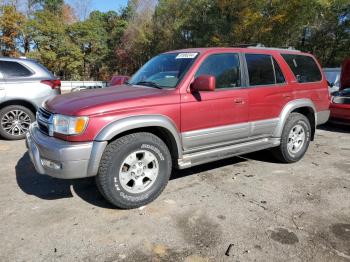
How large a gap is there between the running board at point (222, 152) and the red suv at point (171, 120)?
0.01m

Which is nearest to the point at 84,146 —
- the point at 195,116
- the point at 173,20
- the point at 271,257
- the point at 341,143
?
the point at 195,116

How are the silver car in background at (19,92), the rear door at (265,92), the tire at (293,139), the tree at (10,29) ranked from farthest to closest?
the tree at (10,29), the silver car in background at (19,92), the tire at (293,139), the rear door at (265,92)

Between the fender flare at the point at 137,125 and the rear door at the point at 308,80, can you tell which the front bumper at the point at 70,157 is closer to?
the fender flare at the point at 137,125

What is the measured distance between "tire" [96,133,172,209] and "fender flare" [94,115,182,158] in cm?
14

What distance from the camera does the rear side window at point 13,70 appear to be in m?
6.85

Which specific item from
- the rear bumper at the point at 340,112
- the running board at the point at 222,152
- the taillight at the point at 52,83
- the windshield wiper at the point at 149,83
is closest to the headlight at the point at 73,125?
the windshield wiper at the point at 149,83

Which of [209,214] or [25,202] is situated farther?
[25,202]

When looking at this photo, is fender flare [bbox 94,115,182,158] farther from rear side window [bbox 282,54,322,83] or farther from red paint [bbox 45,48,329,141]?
rear side window [bbox 282,54,322,83]

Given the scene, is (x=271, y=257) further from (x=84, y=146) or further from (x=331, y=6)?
(x=331, y=6)

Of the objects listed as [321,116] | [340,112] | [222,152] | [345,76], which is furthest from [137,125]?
[345,76]

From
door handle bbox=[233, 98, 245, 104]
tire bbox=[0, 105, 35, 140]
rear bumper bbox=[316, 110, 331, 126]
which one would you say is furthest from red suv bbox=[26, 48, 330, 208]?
tire bbox=[0, 105, 35, 140]

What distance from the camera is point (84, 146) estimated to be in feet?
11.3

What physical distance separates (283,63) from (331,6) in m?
22.0

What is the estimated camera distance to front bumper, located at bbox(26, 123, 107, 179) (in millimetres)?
3402
